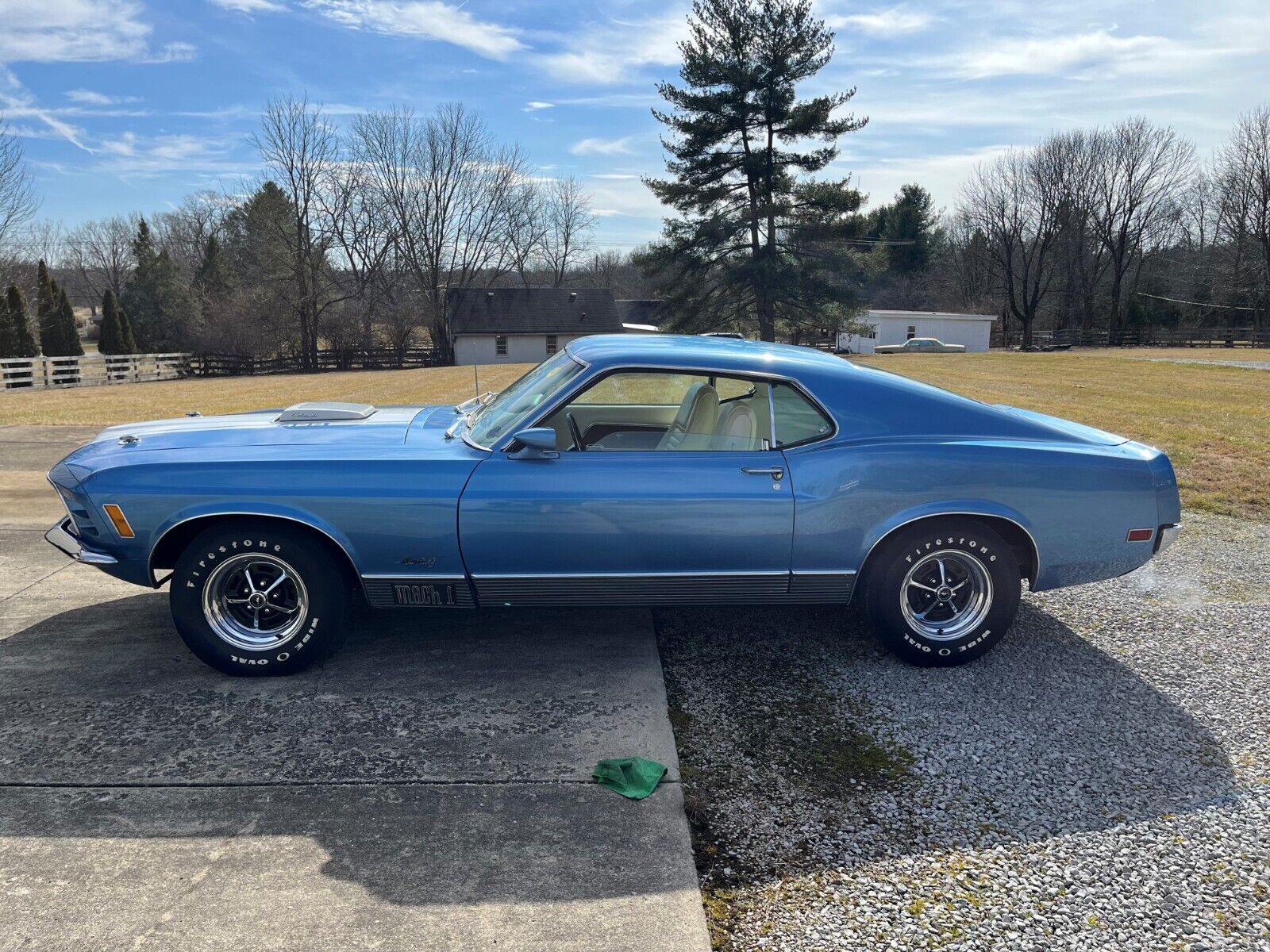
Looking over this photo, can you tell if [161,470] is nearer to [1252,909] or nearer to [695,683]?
[695,683]

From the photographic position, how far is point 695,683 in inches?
154

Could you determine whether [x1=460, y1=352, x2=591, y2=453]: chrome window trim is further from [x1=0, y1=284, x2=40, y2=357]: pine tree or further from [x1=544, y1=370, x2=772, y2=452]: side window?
[x1=0, y1=284, x2=40, y2=357]: pine tree

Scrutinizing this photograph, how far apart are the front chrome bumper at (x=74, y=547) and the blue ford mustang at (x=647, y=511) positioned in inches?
0.5

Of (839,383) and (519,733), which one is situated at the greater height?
(839,383)

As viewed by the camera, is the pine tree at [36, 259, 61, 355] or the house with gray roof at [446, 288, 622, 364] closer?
the pine tree at [36, 259, 61, 355]

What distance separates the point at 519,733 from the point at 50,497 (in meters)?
6.20

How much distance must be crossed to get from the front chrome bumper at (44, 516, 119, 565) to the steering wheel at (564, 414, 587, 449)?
209cm

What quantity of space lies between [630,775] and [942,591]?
1.82 m

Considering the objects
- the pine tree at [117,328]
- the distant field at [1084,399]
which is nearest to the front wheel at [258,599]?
the distant field at [1084,399]

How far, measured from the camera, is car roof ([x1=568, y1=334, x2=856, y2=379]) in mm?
4008

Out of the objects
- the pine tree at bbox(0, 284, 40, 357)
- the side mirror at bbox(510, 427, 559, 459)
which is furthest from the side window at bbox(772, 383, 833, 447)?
the pine tree at bbox(0, 284, 40, 357)

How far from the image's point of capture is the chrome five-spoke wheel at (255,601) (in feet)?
12.3

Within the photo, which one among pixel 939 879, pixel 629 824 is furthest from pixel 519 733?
pixel 939 879

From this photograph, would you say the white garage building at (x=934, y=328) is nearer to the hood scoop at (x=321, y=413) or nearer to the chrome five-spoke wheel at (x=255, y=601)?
the hood scoop at (x=321, y=413)
